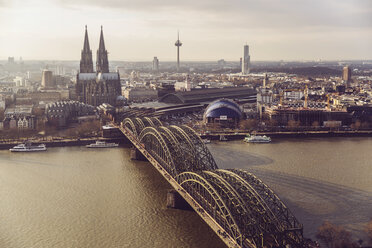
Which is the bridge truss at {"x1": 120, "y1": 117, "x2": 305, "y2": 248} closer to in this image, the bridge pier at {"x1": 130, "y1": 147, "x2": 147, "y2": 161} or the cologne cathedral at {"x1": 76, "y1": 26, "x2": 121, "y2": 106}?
the bridge pier at {"x1": 130, "y1": 147, "x2": 147, "y2": 161}

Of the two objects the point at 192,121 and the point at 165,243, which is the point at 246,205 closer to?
the point at 165,243

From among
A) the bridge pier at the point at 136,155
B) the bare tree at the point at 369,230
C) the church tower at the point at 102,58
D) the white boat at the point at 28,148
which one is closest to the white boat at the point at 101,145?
the white boat at the point at 28,148

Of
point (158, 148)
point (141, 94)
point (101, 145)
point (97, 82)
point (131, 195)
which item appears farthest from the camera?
point (141, 94)

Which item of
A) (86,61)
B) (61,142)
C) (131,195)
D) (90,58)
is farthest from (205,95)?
(131,195)

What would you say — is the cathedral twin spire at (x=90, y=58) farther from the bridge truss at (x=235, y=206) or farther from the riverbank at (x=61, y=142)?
the bridge truss at (x=235, y=206)

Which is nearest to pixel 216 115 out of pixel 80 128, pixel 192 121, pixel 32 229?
pixel 192 121

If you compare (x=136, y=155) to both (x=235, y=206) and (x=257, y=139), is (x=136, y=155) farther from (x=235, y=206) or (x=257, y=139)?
(x=235, y=206)
